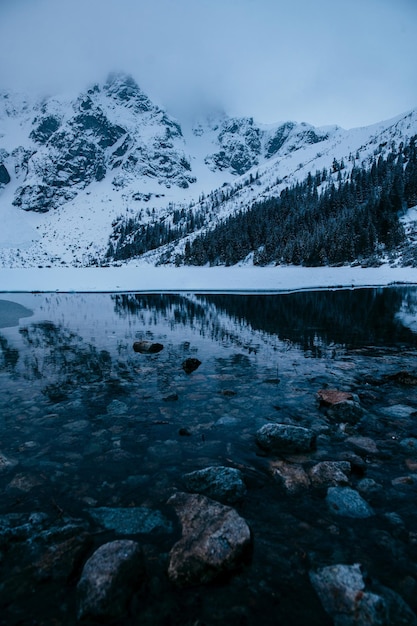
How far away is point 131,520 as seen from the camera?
3.80 m

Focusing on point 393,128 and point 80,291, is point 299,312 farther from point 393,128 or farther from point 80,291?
point 393,128

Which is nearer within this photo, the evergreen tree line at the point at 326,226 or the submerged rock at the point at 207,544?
the submerged rock at the point at 207,544

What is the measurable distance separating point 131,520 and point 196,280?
137ft

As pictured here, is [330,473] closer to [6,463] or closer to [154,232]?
[6,463]

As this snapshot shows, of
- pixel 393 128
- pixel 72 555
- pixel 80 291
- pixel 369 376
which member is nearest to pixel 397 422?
pixel 369 376

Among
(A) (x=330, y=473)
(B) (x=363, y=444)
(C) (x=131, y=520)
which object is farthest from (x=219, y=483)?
(B) (x=363, y=444)

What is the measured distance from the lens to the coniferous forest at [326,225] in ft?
244

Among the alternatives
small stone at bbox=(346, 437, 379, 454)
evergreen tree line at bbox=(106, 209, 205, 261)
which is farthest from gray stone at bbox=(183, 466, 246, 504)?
evergreen tree line at bbox=(106, 209, 205, 261)

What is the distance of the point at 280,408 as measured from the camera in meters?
6.76

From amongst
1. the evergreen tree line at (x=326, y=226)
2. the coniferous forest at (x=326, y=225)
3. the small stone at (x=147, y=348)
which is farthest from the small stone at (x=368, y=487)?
the evergreen tree line at (x=326, y=226)

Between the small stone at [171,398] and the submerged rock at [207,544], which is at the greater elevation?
the submerged rock at [207,544]

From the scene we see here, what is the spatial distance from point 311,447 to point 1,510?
4.40 metres

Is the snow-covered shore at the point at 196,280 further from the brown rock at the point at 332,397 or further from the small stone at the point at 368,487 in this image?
the small stone at the point at 368,487

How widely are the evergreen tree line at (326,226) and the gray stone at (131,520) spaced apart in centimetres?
7525
